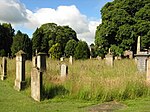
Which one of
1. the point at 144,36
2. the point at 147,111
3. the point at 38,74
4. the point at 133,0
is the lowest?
the point at 147,111

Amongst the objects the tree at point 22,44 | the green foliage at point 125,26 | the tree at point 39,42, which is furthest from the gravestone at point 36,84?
the tree at point 39,42

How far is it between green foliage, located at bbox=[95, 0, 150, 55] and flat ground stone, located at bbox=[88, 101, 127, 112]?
99.4 feet

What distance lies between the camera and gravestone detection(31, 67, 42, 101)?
1133 centimetres

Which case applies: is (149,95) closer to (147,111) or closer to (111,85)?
(111,85)

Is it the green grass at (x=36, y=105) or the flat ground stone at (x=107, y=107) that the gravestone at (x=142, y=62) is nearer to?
the flat ground stone at (x=107, y=107)

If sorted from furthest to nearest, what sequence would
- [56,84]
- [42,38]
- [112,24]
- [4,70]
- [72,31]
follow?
[72,31], [42,38], [112,24], [4,70], [56,84]

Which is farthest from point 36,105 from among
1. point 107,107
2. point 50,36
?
point 50,36

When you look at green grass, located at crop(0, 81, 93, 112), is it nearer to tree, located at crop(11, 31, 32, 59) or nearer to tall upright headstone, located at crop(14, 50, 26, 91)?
tall upright headstone, located at crop(14, 50, 26, 91)

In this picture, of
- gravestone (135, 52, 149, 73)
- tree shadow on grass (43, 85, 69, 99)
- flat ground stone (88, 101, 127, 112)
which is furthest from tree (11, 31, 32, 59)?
flat ground stone (88, 101, 127, 112)

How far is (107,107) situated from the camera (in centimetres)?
Answer: 989

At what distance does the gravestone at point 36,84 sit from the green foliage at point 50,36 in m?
59.2

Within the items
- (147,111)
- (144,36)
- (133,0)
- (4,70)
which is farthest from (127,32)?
(147,111)

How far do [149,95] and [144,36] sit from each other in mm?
29332

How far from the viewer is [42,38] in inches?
2970
